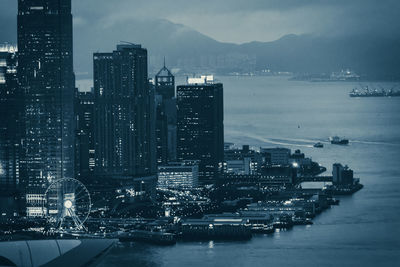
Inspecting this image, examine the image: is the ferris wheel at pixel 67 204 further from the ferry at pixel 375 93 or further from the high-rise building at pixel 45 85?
the ferry at pixel 375 93

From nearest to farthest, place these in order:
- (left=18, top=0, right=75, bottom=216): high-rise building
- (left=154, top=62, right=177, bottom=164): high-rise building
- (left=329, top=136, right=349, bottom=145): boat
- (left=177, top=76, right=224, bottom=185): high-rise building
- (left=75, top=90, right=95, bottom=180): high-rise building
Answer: (left=18, top=0, right=75, bottom=216): high-rise building < (left=75, top=90, right=95, bottom=180): high-rise building < (left=177, top=76, right=224, bottom=185): high-rise building < (left=154, top=62, right=177, bottom=164): high-rise building < (left=329, top=136, right=349, bottom=145): boat

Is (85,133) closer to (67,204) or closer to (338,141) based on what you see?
(67,204)

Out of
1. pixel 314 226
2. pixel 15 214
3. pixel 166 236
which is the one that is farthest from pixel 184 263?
pixel 15 214

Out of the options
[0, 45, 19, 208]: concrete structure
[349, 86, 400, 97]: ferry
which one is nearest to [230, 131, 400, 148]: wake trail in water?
[0, 45, 19, 208]: concrete structure

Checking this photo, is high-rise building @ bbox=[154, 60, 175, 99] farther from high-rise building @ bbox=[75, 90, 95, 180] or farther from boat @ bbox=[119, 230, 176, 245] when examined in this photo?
boat @ bbox=[119, 230, 176, 245]

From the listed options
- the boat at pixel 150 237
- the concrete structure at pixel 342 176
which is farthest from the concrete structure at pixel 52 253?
the concrete structure at pixel 342 176

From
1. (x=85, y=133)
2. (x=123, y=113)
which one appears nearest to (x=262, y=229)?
(x=123, y=113)

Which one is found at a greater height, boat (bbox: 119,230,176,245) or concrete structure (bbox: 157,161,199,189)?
concrete structure (bbox: 157,161,199,189)
